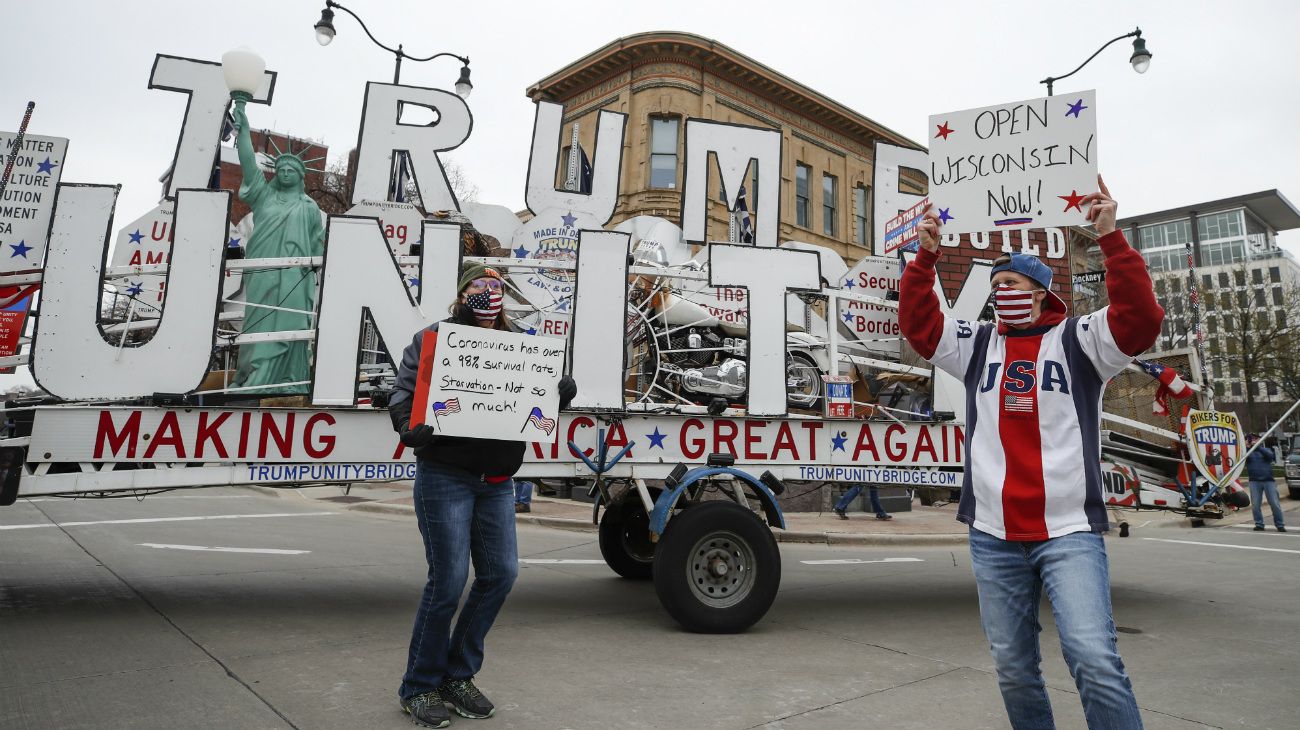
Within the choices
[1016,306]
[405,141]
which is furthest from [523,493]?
[1016,306]

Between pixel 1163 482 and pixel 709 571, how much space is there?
13.9ft

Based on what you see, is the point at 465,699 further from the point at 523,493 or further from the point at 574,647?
the point at 523,493

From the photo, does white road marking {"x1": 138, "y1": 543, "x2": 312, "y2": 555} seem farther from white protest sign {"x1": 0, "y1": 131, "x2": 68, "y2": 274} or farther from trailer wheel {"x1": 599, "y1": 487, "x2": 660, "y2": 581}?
white protest sign {"x1": 0, "y1": 131, "x2": 68, "y2": 274}

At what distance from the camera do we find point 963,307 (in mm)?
6516

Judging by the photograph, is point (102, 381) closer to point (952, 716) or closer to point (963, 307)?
point (952, 716)

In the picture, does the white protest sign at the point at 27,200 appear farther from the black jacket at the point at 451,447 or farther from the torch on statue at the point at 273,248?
the black jacket at the point at 451,447

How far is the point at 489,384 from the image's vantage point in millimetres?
3533

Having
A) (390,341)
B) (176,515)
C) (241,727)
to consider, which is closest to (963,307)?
(390,341)

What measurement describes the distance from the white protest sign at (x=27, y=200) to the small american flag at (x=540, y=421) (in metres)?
3.60

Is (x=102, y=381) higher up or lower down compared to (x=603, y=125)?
lower down

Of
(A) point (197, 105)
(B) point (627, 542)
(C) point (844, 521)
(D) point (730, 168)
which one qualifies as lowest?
(C) point (844, 521)

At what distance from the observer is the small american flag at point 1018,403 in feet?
8.46

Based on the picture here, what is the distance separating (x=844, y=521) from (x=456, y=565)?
11067 millimetres

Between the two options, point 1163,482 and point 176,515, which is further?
point 176,515
